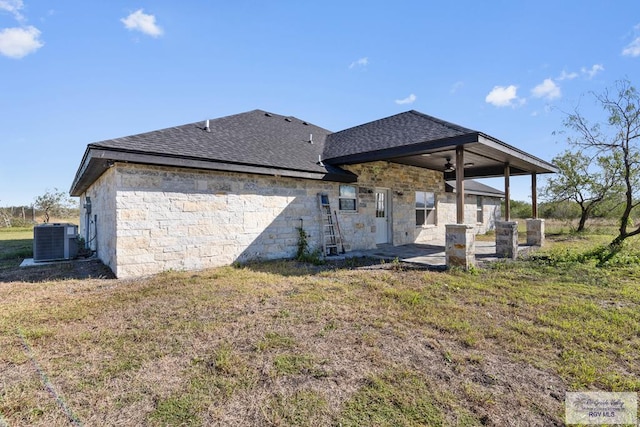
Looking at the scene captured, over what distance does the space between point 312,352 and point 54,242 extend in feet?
31.5

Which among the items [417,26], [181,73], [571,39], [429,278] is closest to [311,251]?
[429,278]

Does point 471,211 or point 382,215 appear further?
point 471,211

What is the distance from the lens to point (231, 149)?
812 centimetres

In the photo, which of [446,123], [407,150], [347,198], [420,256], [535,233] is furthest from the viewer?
[535,233]

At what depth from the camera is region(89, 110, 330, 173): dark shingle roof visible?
6734 mm

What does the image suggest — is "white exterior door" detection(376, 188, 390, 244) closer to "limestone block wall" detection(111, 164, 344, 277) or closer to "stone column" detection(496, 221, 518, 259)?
"limestone block wall" detection(111, 164, 344, 277)

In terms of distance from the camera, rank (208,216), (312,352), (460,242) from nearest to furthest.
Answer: (312,352) < (460,242) < (208,216)

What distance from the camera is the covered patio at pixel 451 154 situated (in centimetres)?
688

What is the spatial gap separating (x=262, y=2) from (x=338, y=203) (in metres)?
6.28

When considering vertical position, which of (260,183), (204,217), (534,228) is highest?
(260,183)

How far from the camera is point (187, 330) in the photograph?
3576 millimetres

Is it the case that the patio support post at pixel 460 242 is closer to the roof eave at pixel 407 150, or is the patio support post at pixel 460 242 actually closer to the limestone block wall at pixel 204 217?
the roof eave at pixel 407 150

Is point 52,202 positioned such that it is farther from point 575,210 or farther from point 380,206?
point 575,210

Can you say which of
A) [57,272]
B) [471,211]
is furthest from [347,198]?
[471,211]
